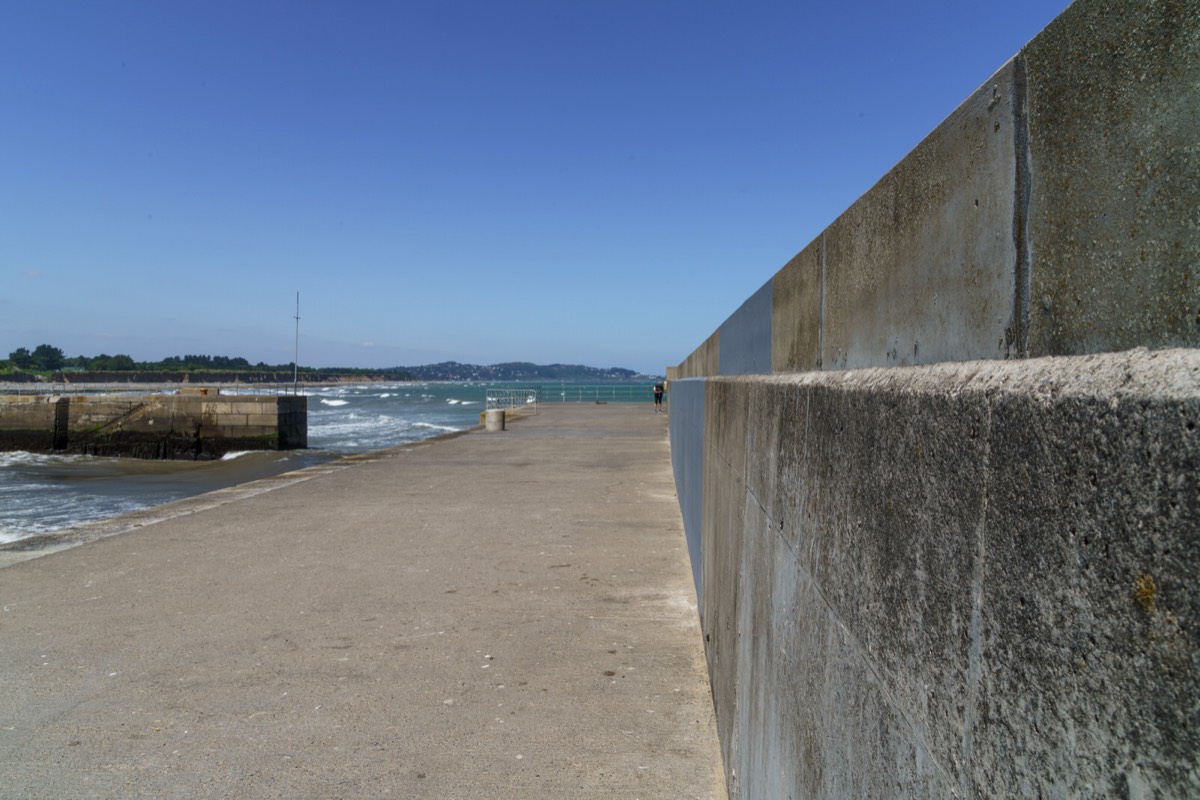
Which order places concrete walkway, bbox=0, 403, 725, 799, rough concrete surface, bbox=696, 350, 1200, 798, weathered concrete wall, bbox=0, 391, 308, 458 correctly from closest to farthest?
rough concrete surface, bbox=696, 350, 1200, 798 < concrete walkway, bbox=0, 403, 725, 799 < weathered concrete wall, bbox=0, 391, 308, 458

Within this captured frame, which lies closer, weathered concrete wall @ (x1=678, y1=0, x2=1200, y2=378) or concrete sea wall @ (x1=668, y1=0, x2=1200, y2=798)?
concrete sea wall @ (x1=668, y1=0, x2=1200, y2=798)

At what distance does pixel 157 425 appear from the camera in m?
29.7

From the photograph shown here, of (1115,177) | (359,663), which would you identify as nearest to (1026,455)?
(1115,177)

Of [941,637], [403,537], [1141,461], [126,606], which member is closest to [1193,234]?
[1141,461]

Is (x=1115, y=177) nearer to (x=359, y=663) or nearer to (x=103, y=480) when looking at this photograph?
(x=359, y=663)

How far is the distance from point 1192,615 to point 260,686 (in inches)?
196

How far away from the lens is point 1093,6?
108cm

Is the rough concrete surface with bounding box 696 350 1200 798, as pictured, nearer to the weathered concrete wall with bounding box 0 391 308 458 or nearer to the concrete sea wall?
the concrete sea wall

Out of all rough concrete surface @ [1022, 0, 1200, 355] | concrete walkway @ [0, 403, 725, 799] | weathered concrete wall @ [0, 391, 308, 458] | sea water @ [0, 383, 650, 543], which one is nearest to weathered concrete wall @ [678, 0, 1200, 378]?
rough concrete surface @ [1022, 0, 1200, 355]

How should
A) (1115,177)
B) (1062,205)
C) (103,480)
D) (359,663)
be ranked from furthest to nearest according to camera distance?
(103,480), (359,663), (1062,205), (1115,177)

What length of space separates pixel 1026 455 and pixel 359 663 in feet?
16.0

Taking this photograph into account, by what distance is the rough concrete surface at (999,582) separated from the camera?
Result: 80 cm

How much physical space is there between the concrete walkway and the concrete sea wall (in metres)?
2.32

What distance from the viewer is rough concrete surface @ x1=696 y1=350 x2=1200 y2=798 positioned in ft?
2.61
